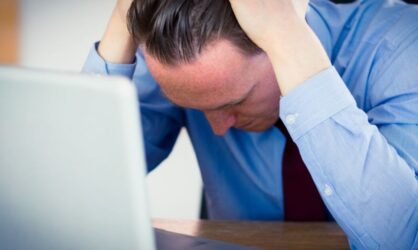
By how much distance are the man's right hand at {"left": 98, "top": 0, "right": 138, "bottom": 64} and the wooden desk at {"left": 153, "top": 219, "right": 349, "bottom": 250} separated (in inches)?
10.9

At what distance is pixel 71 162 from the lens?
48 cm

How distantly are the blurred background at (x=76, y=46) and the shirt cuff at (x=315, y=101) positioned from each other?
1.88m

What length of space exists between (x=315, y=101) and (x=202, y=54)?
0.60 ft

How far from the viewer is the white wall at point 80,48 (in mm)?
2781

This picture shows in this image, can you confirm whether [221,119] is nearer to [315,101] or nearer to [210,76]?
[210,76]

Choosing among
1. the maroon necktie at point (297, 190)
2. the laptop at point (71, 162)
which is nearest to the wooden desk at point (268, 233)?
the maroon necktie at point (297, 190)

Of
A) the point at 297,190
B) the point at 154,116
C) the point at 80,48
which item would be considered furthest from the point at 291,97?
the point at 80,48

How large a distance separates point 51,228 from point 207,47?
1.59 feet

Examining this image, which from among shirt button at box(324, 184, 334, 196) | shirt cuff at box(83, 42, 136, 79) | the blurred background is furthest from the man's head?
the blurred background

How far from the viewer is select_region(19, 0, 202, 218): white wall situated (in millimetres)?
2781

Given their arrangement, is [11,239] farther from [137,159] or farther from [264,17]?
[264,17]

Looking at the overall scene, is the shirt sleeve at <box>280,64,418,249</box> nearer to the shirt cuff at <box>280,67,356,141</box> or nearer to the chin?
the shirt cuff at <box>280,67,356,141</box>

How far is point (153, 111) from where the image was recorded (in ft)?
4.33

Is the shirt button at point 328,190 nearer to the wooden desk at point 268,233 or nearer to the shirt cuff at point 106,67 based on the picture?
the wooden desk at point 268,233
